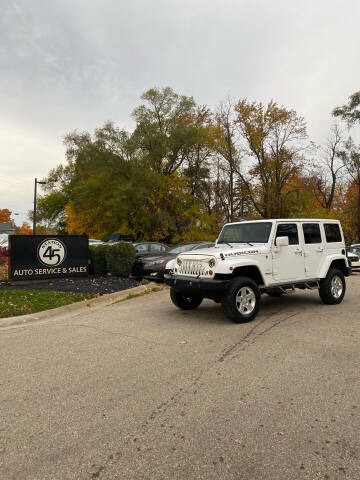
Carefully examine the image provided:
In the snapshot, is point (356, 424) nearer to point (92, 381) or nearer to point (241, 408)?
point (241, 408)

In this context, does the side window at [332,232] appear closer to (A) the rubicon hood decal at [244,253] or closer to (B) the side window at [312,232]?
(B) the side window at [312,232]

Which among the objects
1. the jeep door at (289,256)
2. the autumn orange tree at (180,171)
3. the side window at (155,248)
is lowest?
the jeep door at (289,256)

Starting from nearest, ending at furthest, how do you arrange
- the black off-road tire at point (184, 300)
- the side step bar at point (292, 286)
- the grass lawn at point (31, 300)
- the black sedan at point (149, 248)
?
the side step bar at point (292, 286)
the black off-road tire at point (184, 300)
the grass lawn at point (31, 300)
the black sedan at point (149, 248)

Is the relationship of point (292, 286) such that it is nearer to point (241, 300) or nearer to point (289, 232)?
point (289, 232)

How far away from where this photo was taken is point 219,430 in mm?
2912

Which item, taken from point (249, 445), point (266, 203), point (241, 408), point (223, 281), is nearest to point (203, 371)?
point (241, 408)

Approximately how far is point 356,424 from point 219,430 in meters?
1.15

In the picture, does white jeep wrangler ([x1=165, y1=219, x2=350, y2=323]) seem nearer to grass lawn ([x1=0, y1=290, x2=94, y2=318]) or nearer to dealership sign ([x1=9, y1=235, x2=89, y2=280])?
grass lawn ([x1=0, y1=290, x2=94, y2=318])

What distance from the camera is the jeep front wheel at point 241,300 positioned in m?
6.42

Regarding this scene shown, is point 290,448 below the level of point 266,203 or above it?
below

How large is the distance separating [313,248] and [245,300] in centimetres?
249

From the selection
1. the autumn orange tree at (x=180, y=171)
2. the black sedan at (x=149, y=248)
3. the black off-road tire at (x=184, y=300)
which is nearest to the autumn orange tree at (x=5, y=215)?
the autumn orange tree at (x=180, y=171)

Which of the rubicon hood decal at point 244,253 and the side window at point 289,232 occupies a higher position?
the side window at point 289,232

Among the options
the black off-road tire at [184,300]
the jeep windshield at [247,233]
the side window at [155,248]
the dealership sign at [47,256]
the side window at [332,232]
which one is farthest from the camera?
the side window at [155,248]
